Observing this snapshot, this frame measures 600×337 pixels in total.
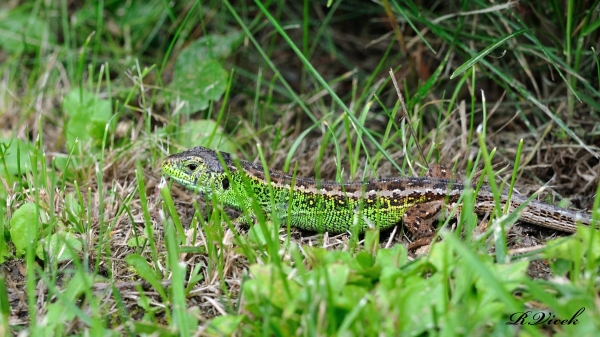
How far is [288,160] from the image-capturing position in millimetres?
3965

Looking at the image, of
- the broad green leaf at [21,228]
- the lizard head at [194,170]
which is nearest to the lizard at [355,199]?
the lizard head at [194,170]

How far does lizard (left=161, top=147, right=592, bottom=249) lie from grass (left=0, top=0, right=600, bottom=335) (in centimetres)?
12

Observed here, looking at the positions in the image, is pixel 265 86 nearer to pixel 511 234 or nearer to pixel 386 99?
pixel 386 99

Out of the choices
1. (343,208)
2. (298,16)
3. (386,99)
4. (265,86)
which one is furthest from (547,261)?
(298,16)

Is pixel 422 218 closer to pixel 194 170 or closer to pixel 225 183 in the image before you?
pixel 225 183

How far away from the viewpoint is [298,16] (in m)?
6.38

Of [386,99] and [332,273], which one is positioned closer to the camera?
[332,273]

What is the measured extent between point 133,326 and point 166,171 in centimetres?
153

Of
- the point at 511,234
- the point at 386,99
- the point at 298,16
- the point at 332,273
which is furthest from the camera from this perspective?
the point at 298,16

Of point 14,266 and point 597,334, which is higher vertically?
point 597,334

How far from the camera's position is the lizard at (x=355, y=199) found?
149 inches

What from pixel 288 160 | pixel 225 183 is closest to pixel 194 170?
pixel 225 183

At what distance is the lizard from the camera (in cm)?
380

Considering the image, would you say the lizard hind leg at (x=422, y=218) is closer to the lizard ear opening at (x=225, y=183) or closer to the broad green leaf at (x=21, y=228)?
the lizard ear opening at (x=225, y=183)
